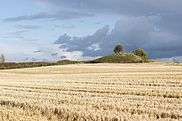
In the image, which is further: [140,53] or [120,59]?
[140,53]

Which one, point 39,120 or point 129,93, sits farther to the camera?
point 129,93

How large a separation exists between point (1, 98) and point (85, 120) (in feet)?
38.6

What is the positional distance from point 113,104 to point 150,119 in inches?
193

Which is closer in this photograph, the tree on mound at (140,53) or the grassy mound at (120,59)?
the grassy mound at (120,59)

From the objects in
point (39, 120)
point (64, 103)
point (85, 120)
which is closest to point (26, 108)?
point (64, 103)

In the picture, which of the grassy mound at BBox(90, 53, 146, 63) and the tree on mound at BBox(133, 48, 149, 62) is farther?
the tree on mound at BBox(133, 48, 149, 62)

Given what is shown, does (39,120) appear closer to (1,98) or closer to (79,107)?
(79,107)

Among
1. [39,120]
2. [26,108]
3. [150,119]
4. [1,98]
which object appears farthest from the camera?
[1,98]

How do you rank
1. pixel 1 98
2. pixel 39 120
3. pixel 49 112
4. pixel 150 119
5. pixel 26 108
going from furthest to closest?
pixel 1 98
pixel 26 108
pixel 49 112
pixel 39 120
pixel 150 119

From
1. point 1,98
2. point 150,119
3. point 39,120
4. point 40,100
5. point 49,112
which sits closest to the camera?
point 150,119

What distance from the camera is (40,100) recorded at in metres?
27.0

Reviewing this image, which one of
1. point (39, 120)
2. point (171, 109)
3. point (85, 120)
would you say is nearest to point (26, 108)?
point (39, 120)

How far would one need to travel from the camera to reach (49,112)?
2225 cm

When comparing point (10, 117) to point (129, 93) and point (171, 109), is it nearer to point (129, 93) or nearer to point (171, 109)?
point (171, 109)
